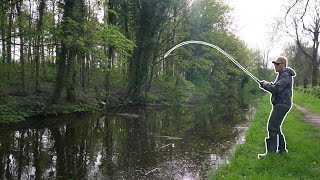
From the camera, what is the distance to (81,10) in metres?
19.5

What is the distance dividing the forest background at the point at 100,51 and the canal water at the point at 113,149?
3.43m

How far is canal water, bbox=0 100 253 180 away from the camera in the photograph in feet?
26.8

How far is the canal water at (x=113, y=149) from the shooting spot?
26.8 ft

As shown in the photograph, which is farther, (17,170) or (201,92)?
(201,92)

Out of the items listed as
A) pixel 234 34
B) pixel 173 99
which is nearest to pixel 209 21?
pixel 173 99

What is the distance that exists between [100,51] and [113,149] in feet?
30.4

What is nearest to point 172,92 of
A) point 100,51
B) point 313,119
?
point 100,51

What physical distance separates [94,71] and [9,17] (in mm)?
12712

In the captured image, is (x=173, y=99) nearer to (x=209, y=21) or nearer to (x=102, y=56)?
(x=209, y=21)

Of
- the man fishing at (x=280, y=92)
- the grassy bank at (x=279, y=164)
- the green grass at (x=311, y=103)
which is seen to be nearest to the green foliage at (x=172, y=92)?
the green grass at (x=311, y=103)

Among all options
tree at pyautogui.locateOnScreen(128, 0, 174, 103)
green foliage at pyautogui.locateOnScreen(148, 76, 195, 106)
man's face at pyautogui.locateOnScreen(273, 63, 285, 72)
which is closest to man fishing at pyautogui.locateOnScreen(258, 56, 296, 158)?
man's face at pyautogui.locateOnScreen(273, 63, 285, 72)

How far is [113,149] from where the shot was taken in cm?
1087

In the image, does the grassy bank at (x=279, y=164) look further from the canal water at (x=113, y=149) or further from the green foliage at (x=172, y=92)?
the green foliage at (x=172, y=92)

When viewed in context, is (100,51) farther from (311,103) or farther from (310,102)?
(310,102)
